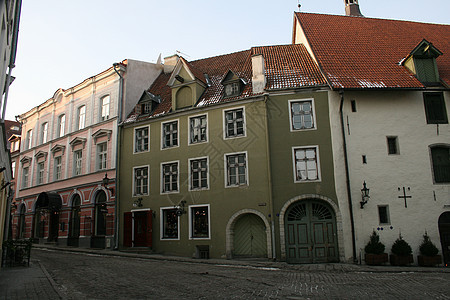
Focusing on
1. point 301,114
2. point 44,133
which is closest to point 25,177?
point 44,133

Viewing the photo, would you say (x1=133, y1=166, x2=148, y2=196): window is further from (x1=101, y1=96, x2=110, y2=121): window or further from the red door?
(x1=101, y1=96, x2=110, y2=121): window

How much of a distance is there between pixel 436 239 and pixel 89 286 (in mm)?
15483

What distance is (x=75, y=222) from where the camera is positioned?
2731 centimetres

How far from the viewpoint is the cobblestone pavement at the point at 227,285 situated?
9.35m

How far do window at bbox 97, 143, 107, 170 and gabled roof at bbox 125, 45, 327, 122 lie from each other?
299 cm

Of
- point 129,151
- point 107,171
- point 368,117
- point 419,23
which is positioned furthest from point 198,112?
point 419,23

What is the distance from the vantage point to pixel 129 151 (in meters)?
24.4

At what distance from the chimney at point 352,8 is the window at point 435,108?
17090 mm

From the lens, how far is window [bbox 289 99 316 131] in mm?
19609

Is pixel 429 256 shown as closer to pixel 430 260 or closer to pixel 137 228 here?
pixel 430 260

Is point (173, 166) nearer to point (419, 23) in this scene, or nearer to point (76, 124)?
point (76, 124)

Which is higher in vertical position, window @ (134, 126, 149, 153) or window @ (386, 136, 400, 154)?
window @ (134, 126, 149, 153)

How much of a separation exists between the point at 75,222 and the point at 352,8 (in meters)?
29.3

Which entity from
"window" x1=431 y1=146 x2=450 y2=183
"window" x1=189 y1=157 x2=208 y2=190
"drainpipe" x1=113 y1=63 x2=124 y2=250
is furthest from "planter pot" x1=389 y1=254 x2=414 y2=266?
"drainpipe" x1=113 y1=63 x2=124 y2=250
